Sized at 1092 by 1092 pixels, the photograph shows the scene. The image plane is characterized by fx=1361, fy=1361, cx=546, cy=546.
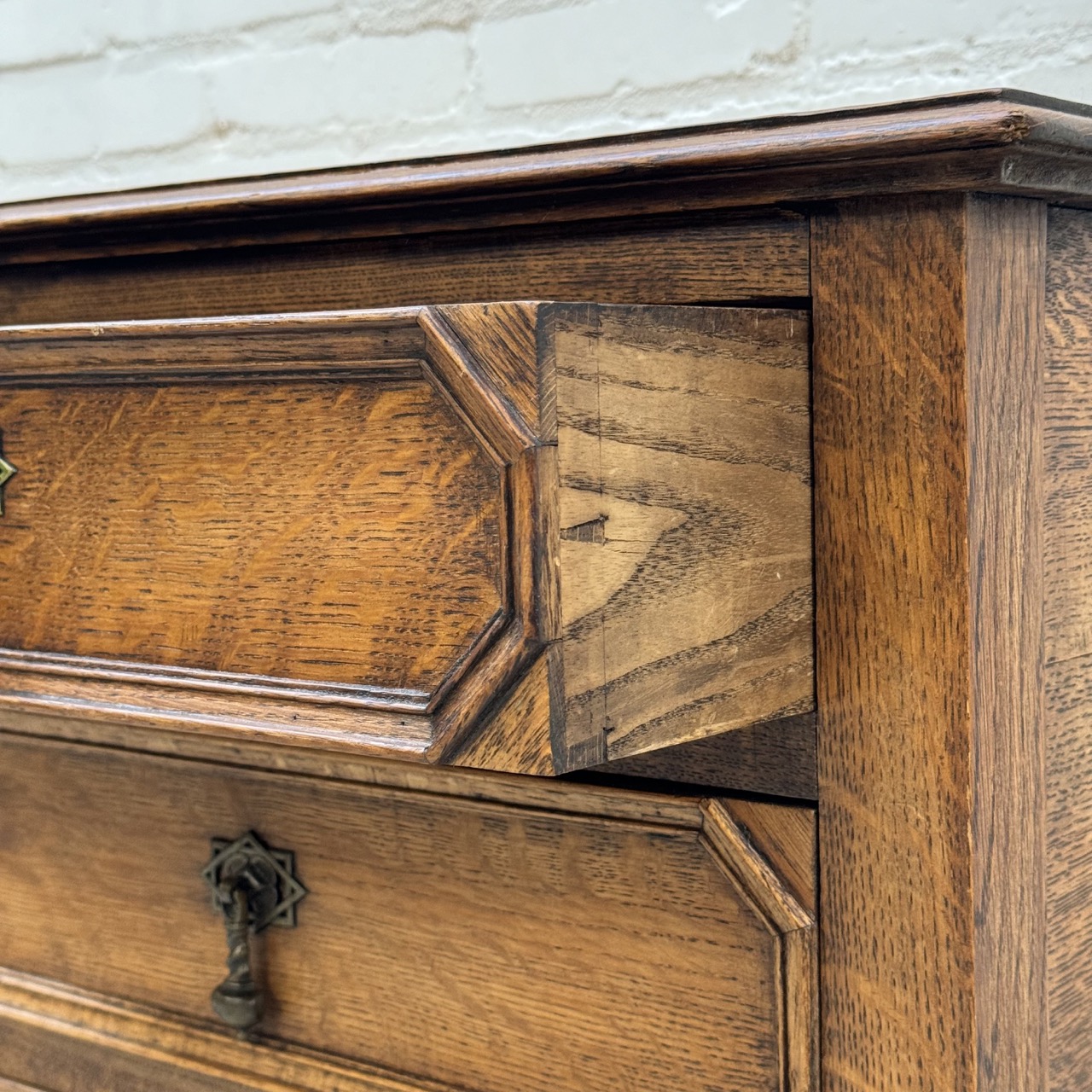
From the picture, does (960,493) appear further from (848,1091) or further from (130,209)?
(130,209)

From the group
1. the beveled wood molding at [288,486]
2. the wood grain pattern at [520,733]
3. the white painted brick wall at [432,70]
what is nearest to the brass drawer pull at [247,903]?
the beveled wood molding at [288,486]

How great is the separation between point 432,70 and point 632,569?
2.47ft

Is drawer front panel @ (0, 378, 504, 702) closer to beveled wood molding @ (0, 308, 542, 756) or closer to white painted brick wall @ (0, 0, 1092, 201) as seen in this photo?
beveled wood molding @ (0, 308, 542, 756)

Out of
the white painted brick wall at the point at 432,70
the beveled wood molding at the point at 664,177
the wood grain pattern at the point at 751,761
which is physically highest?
the white painted brick wall at the point at 432,70

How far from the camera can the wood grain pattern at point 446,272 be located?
20.9 inches

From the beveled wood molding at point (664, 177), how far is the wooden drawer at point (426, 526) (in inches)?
2.2

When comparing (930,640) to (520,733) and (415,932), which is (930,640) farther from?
(415,932)

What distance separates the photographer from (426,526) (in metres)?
0.46

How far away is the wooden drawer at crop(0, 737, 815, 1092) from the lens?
57 centimetres

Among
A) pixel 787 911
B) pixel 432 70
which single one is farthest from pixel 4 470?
pixel 432 70

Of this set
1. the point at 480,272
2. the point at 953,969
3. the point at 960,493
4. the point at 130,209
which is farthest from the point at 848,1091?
the point at 130,209

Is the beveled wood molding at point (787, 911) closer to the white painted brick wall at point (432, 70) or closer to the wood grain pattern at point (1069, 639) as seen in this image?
the wood grain pattern at point (1069, 639)

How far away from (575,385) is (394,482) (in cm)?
8

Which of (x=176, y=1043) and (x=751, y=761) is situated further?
(x=176, y=1043)
